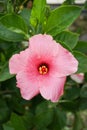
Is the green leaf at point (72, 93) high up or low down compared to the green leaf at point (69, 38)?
down

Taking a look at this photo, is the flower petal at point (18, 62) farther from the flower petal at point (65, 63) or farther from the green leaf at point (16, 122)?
the green leaf at point (16, 122)

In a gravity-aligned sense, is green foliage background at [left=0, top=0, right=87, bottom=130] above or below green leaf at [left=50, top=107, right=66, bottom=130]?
above

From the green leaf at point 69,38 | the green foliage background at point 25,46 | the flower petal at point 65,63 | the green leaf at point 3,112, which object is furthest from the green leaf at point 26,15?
the green leaf at point 3,112

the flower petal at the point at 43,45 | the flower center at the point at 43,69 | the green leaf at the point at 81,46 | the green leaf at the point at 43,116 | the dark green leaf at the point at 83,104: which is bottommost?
the green leaf at the point at 43,116

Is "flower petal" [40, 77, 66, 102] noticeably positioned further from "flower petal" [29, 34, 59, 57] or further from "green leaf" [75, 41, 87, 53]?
"green leaf" [75, 41, 87, 53]

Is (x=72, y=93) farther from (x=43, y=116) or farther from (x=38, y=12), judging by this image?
(x=38, y=12)

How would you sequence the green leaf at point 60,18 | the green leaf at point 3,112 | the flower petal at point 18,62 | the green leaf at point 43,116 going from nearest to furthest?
1. the flower petal at point 18,62
2. the green leaf at point 60,18
3. the green leaf at point 3,112
4. the green leaf at point 43,116

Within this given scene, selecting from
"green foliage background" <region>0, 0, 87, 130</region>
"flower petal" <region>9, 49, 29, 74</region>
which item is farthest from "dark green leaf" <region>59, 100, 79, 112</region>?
"flower petal" <region>9, 49, 29, 74</region>
